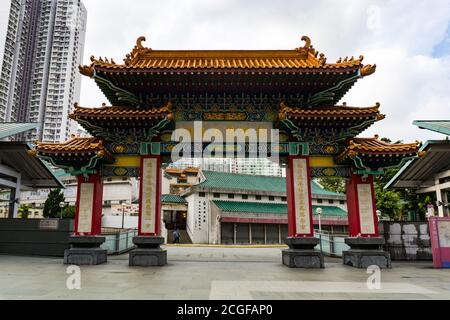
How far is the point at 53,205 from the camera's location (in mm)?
40812

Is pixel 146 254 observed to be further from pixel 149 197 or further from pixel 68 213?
pixel 68 213

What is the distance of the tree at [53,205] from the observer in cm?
4016

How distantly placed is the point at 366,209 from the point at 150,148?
372 inches

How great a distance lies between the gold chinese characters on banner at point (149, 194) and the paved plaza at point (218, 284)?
71.1 inches

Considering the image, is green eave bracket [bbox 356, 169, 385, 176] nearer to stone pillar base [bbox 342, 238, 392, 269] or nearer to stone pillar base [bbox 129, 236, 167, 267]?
stone pillar base [bbox 342, 238, 392, 269]

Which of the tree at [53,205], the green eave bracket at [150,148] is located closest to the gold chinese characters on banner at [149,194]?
the green eave bracket at [150,148]

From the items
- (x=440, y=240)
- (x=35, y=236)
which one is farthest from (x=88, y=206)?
(x=440, y=240)

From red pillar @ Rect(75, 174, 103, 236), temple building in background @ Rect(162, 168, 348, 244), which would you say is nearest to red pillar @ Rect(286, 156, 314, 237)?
red pillar @ Rect(75, 174, 103, 236)

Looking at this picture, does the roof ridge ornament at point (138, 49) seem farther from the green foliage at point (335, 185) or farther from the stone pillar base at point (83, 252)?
the green foliage at point (335, 185)

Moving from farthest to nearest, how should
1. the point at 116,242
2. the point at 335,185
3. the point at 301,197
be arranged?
1. the point at 335,185
2. the point at 116,242
3. the point at 301,197

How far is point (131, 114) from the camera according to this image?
13.5 m

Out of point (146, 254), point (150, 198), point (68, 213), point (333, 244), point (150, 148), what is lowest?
point (333, 244)
